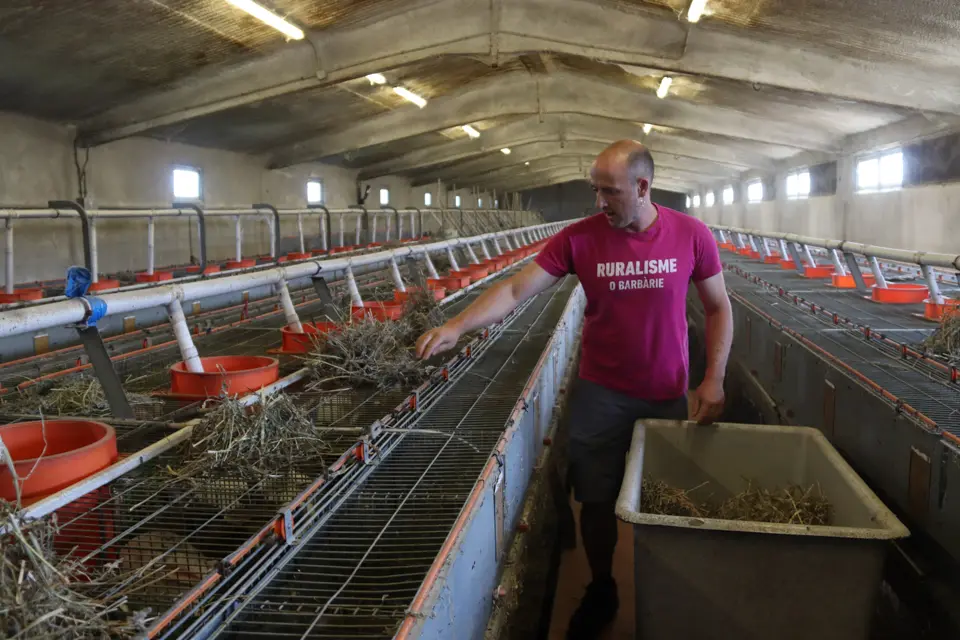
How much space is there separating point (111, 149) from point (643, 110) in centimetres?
936

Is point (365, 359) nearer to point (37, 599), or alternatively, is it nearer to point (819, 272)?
point (37, 599)

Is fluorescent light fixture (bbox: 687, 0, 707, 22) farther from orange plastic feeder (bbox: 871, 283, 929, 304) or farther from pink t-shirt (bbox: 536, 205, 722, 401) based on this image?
pink t-shirt (bbox: 536, 205, 722, 401)

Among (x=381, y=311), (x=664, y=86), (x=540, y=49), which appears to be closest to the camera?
(x=381, y=311)

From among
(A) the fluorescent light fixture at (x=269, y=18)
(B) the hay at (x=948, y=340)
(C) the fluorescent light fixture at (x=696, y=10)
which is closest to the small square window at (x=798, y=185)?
(C) the fluorescent light fixture at (x=696, y=10)

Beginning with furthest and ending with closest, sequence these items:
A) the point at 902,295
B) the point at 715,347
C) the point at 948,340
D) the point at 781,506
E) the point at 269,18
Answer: the point at 269,18
the point at 902,295
the point at 948,340
the point at 715,347
the point at 781,506

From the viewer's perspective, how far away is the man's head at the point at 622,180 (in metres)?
2.58

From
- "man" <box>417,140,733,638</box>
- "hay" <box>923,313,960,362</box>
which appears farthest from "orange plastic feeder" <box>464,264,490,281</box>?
"man" <box>417,140,733,638</box>

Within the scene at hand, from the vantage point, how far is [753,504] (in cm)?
278

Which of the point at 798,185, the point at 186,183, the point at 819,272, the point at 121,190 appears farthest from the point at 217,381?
the point at 798,185

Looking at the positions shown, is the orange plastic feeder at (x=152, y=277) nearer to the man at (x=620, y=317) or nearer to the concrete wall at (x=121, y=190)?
the concrete wall at (x=121, y=190)

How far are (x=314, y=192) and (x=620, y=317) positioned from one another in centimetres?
1590

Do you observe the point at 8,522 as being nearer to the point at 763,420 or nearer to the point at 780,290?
the point at 763,420

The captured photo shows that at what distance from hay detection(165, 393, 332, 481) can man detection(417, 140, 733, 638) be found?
52 cm

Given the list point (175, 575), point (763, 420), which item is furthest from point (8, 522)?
point (763, 420)
